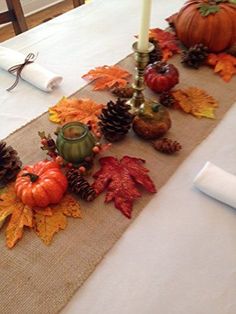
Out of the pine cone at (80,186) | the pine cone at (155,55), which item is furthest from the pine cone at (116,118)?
the pine cone at (155,55)

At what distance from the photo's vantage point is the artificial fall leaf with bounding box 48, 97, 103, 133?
67cm

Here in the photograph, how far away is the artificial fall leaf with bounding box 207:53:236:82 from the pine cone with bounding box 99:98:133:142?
14.3 inches

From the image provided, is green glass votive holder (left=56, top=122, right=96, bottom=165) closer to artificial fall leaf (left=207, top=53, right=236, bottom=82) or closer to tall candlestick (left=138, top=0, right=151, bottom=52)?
tall candlestick (left=138, top=0, right=151, bottom=52)

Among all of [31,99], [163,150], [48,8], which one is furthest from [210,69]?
[48,8]

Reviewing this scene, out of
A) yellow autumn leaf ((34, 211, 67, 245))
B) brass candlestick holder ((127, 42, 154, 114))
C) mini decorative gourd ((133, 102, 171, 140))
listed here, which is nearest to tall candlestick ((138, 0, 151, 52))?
brass candlestick holder ((127, 42, 154, 114))

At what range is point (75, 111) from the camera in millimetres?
686

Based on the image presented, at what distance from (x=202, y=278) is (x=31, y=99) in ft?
1.82

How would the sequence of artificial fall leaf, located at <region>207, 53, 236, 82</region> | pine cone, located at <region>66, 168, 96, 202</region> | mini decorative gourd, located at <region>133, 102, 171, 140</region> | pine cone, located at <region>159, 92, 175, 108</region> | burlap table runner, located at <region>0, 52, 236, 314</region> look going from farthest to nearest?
artificial fall leaf, located at <region>207, 53, 236, 82</region>
pine cone, located at <region>159, 92, 175, 108</region>
mini decorative gourd, located at <region>133, 102, 171, 140</region>
pine cone, located at <region>66, 168, 96, 202</region>
burlap table runner, located at <region>0, 52, 236, 314</region>

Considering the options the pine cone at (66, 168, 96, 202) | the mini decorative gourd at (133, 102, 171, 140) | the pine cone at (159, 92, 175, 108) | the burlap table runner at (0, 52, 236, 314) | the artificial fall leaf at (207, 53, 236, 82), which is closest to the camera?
the burlap table runner at (0, 52, 236, 314)

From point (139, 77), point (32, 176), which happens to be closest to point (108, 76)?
point (139, 77)

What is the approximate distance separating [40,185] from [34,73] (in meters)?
0.39

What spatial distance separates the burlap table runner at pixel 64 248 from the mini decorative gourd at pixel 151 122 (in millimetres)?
27

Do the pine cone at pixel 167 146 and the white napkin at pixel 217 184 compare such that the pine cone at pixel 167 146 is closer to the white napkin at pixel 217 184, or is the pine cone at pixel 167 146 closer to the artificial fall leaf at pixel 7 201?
the white napkin at pixel 217 184

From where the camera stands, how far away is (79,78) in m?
0.83
